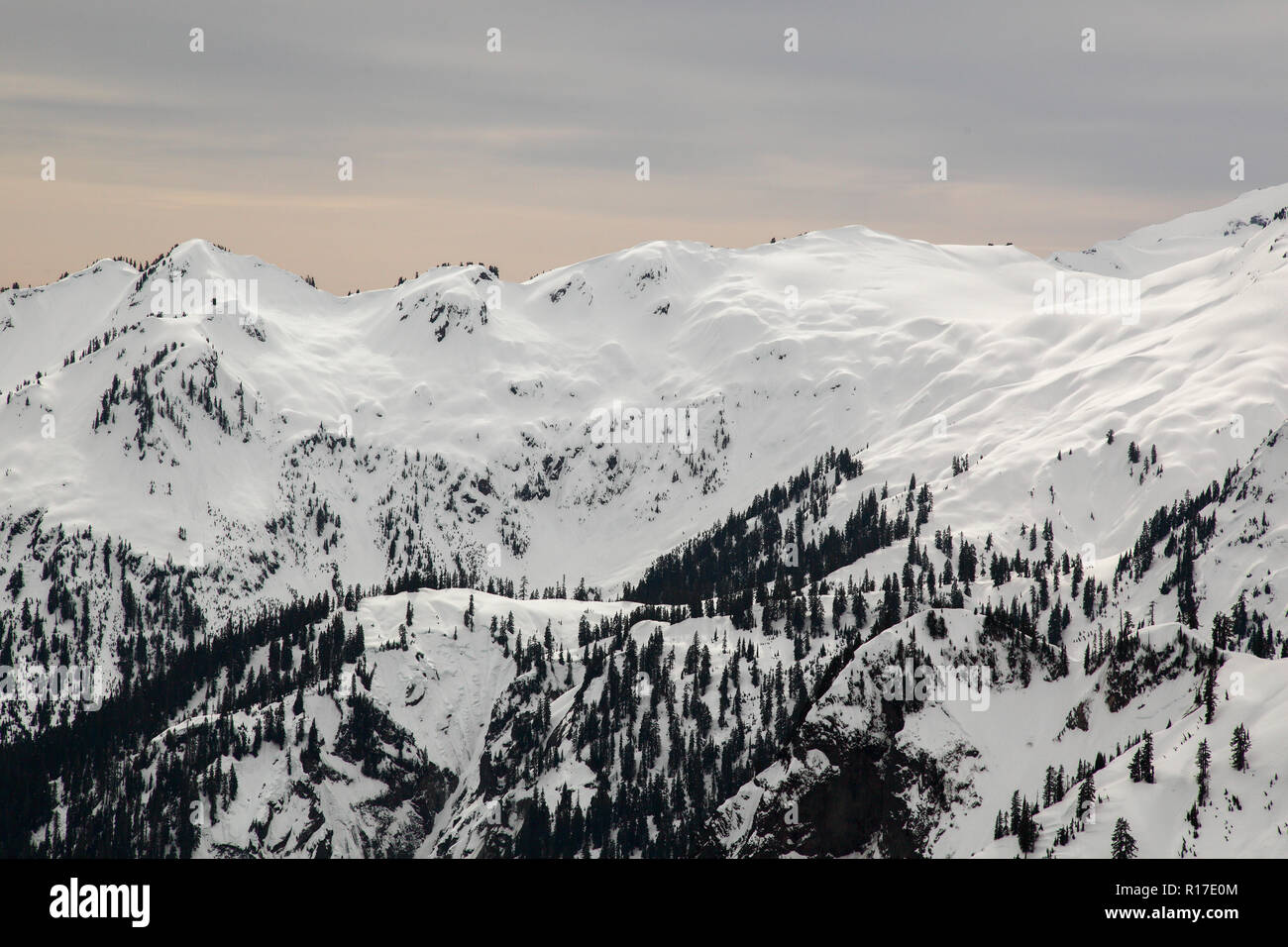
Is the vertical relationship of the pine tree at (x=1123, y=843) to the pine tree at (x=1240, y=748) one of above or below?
below

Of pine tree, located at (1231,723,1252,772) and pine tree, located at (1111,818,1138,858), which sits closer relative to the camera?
pine tree, located at (1111,818,1138,858)

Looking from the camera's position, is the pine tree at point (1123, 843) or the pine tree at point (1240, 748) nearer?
the pine tree at point (1123, 843)

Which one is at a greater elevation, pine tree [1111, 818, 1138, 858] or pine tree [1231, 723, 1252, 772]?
pine tree [1231, 723, 1252, 772]

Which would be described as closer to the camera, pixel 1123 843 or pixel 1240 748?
pixel 1123 843

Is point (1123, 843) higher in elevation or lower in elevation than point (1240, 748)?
lower
